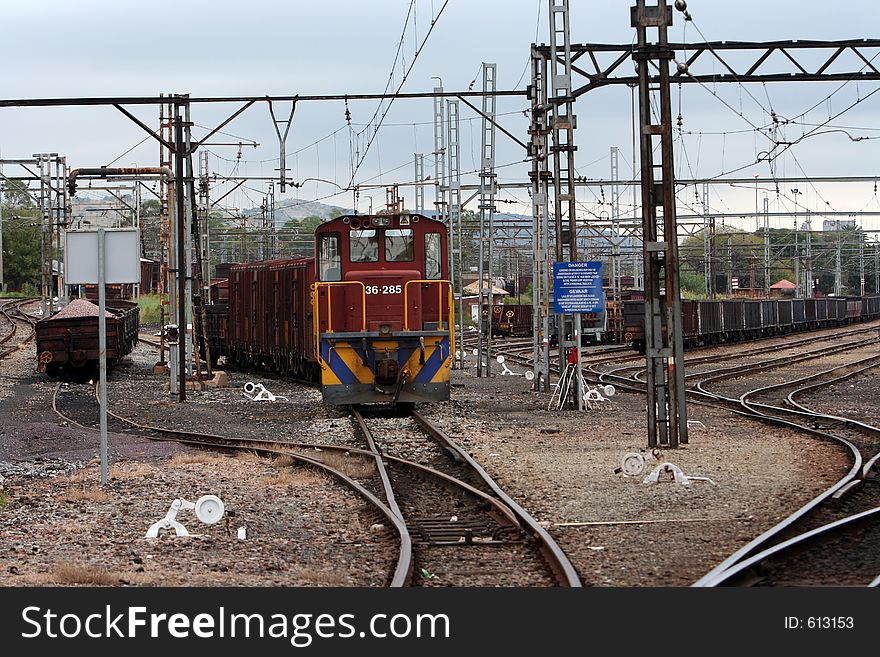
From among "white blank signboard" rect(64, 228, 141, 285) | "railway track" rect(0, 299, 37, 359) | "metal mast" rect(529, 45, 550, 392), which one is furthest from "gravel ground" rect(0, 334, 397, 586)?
"railway track" rect(0, 299, 37, 359)

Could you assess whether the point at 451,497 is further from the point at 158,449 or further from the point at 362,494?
the point at 158,449

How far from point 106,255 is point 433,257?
389 inches

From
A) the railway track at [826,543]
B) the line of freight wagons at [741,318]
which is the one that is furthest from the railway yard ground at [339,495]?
the line of freight wagons at [741,318]

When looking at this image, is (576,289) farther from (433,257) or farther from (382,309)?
(382,309)

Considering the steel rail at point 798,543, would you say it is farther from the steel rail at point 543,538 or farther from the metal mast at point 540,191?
the metal mast at point 540,191

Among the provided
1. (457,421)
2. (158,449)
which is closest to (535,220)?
(457,421)

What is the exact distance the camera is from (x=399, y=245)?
883 inches

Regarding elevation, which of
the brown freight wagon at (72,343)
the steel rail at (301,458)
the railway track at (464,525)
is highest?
the brown freight wagon at (72,343)

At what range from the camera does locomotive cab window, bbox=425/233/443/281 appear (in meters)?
22.3

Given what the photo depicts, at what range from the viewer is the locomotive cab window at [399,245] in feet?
73.5

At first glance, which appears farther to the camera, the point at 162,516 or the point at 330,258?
the point at 330,258

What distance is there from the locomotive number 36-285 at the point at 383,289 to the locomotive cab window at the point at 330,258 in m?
0.80

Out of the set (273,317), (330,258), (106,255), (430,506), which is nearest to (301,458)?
(430,506)

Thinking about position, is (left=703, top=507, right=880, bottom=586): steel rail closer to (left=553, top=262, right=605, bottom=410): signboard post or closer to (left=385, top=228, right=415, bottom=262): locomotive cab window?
(left=553, top=262, right=605, bottom=410): signboard post
